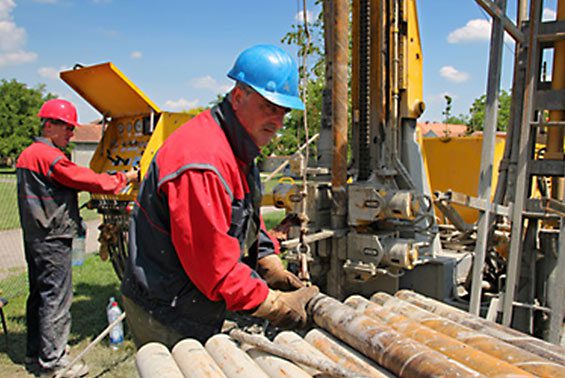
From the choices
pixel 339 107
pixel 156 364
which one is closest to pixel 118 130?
pixel 339 107

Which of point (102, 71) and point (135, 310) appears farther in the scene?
point (102, 71)

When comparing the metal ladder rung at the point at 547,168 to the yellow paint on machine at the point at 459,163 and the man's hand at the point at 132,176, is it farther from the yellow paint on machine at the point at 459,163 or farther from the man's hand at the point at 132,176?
the man's hand at the point at 132,176

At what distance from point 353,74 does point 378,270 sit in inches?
94.1

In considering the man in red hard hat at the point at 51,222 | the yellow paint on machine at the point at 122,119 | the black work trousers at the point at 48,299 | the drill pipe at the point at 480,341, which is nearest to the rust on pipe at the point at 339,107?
the yellow paint on machine at the point at 122,119

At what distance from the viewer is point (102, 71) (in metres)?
4.96

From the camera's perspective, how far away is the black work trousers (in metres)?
4.52

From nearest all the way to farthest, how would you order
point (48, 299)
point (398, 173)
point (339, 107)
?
point (48, 299)
point (339, 107)
point (398, 173)

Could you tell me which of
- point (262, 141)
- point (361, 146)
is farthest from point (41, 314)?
point (361, 146)

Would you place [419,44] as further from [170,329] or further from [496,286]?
[170,329]

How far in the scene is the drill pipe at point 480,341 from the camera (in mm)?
1838

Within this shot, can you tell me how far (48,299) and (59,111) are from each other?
1.84 m

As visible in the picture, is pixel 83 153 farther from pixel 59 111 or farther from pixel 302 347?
pixel 302 347

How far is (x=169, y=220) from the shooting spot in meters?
2.28

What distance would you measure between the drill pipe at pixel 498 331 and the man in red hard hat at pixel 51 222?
3.20 metres
